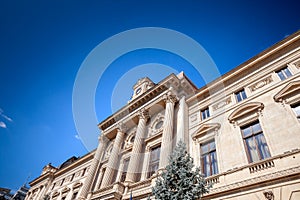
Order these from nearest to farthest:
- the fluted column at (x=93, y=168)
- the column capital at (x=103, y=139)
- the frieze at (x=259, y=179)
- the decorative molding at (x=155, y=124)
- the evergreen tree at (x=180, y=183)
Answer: the frieze at (x=259, y=179)
the evergreen tree at (x=180, y=183)
the decorative molding at (x=155, y=124)
the fluted column at (x=93, y=168)
the column capital at (x=103, y=139)

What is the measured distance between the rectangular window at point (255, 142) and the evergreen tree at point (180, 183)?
11.0ft

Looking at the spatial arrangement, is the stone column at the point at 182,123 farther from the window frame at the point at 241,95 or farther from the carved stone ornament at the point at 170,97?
the window frame at the point at 241,95

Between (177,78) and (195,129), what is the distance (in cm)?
582

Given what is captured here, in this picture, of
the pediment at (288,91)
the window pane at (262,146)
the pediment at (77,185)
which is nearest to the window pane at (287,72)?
the pediment at (288,91)

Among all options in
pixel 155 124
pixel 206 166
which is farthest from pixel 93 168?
pixel 206 166

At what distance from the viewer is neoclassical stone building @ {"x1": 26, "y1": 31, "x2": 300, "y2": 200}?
8605 mm

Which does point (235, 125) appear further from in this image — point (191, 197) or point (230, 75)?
point (191, 197)

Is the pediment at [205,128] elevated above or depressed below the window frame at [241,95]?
below

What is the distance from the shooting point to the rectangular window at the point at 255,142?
9564 millimetres

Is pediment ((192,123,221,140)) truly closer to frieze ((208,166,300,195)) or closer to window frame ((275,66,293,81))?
frieze ((208,166,300,195))

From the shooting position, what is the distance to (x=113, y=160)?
1825cm

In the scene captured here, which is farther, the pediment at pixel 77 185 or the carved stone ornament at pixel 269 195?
the pediment at pixel 77 185

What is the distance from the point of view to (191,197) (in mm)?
7859

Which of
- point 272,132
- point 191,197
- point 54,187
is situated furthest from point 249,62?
point 54,187
